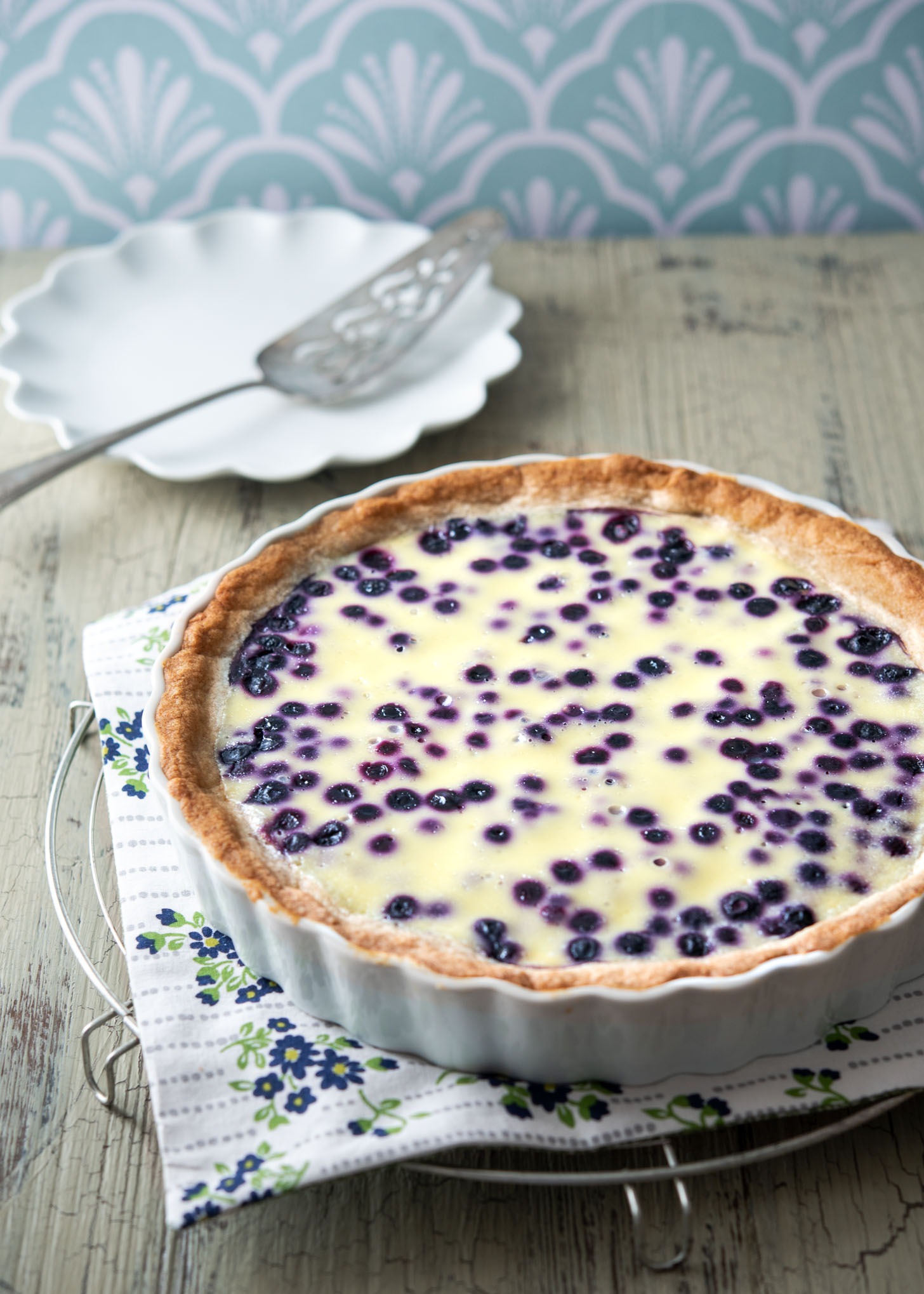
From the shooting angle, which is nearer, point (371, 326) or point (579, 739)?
point (579, 739)

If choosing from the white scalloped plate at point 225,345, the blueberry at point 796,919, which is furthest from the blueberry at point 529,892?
the white scalloped plate at point 225,345

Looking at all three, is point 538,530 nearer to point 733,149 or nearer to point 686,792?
point 686,792

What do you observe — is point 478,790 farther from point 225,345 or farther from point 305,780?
point 225,345

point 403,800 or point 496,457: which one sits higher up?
point 403,800

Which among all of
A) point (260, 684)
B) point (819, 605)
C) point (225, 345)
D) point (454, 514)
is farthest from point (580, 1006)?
point (225, 345)

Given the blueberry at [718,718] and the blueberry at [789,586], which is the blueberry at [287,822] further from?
the blueberry at [789,586]

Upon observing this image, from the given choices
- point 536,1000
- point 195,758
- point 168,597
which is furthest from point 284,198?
point 536,1000
